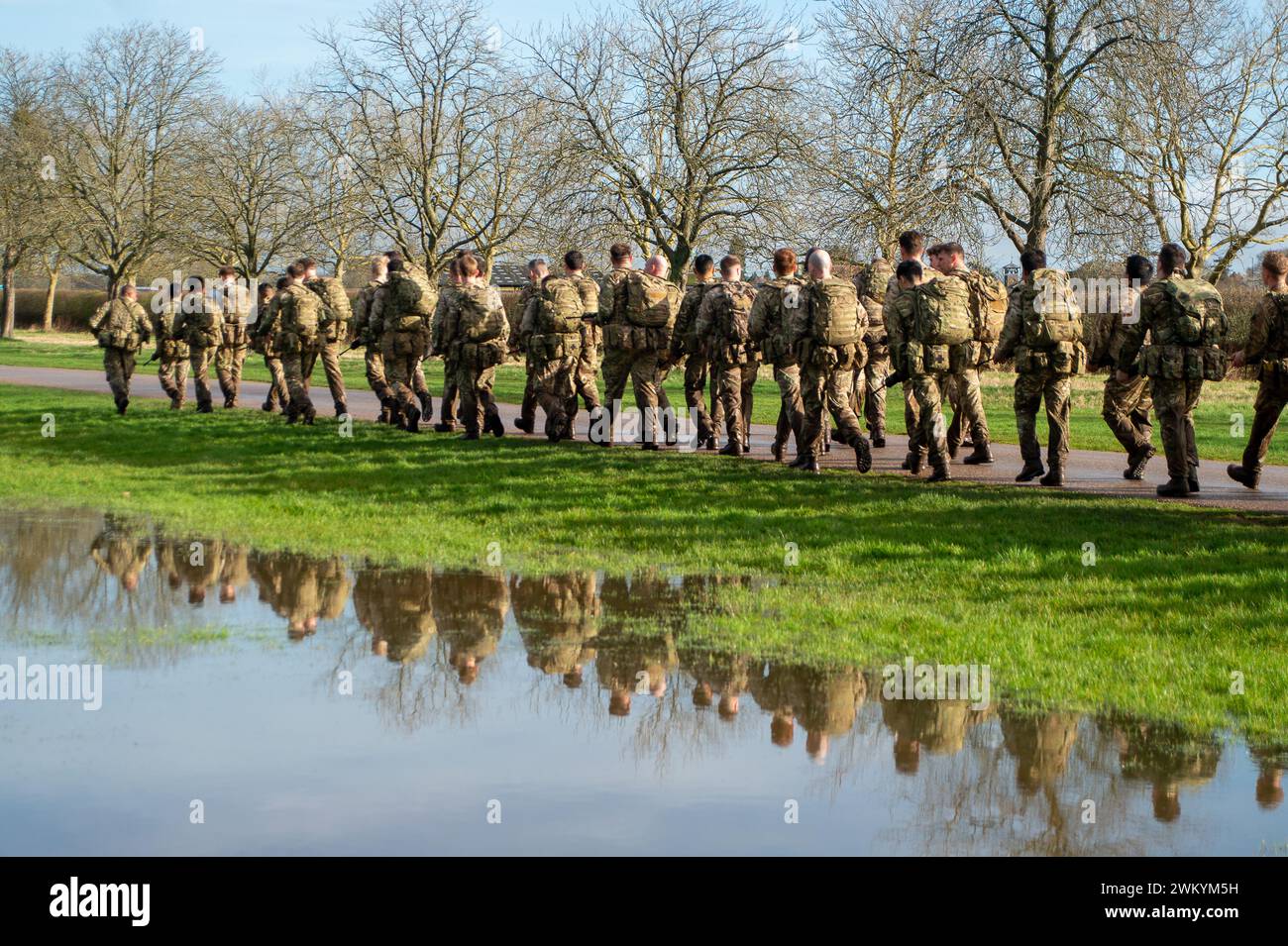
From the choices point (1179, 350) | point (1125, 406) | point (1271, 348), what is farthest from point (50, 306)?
point (1271, 348)

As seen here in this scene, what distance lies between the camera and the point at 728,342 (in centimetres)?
1653

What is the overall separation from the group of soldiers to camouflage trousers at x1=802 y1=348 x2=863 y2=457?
0.02 meters

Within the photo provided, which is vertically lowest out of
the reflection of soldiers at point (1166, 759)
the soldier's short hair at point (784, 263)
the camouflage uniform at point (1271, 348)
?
the reflection of soldiers at point (1166, 759)

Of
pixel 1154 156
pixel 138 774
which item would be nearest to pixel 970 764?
pixel 138 774

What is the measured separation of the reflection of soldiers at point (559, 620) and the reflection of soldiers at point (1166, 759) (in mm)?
2686

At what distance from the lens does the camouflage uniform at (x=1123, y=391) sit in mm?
14359

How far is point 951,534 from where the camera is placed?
11945 millimetres

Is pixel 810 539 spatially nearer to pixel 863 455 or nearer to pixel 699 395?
pixel 863 455

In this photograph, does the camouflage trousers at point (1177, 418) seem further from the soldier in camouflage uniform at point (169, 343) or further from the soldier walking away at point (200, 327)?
the soldier in camouflage uniform at point (169, 343)

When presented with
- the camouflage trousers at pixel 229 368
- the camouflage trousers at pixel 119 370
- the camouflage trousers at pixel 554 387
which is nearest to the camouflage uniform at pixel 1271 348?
the camouflage trousers at pixel 554 387

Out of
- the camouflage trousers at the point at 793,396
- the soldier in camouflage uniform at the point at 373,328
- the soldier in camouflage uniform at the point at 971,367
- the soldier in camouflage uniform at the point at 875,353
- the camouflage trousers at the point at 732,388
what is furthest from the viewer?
the soldier in camouflage uniform at the point at 373,328

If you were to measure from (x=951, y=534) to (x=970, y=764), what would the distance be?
17.7 ft
